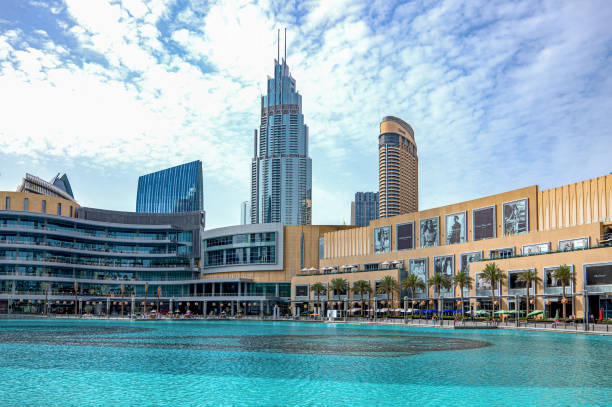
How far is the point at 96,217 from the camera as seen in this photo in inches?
6540

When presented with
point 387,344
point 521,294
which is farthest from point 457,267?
point 387,344

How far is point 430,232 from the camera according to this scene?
392 feet

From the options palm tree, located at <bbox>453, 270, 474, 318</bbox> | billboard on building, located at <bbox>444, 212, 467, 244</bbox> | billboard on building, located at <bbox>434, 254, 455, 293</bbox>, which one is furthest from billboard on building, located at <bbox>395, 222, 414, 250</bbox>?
palm tree, located at <bbox>453, 270, 474, 318</bbox>

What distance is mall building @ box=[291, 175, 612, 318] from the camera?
82.2 metres

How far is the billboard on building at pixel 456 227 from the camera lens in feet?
367

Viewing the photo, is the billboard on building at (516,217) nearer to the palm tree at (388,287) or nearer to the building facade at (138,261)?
the palm tree at (388,287)

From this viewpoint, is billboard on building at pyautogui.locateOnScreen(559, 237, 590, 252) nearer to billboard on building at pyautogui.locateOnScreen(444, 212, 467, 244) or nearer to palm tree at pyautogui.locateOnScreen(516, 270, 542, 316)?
palm tree at pyautogui.locateOnScreen(516, 270, 542, 316)

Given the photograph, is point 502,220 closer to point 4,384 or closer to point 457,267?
point 457,267

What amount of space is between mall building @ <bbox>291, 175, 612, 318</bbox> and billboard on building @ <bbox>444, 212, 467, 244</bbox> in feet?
0.61

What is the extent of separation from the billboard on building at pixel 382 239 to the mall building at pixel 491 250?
0.70ft

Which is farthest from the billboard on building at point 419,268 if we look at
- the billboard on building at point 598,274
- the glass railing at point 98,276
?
the glass railing at point 98,276

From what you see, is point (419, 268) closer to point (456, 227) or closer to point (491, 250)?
point (456, 227)

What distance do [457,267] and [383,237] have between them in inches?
957

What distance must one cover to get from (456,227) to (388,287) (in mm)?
16742
